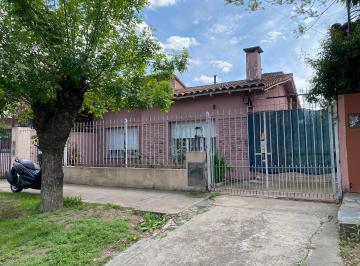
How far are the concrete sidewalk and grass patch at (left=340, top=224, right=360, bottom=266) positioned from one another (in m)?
3.11

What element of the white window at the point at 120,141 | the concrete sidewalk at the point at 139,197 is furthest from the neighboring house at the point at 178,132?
the concrete sidewalk at the point at 139,197

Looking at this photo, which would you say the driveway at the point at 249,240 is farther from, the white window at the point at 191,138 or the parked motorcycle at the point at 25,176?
the parked motorcycle at the point at 25,176

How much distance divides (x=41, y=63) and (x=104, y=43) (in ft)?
5.13

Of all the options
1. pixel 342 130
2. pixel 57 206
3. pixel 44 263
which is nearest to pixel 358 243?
pixel 342 130

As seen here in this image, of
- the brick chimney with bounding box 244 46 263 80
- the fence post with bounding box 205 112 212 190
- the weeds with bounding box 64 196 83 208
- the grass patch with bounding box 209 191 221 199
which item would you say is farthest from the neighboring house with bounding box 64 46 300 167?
the weeds with bounding box 64 196 83 208

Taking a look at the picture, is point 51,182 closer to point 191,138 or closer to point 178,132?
point 191,138

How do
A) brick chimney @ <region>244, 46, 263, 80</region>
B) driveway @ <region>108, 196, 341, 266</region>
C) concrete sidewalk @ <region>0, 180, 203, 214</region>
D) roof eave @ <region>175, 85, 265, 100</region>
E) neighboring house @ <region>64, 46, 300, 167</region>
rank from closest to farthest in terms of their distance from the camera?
driveway @ <region>108, 196, 341, 266</region> < concrete sidewalk @ <region>0, 180, 203, 214</region> < neighboring house @ <region>64, 46, 300, 167</region> < roof eave @ <region>175, 85, 265, 100</region> < brick chimney @ <region>244, 46, 263, 80</region>

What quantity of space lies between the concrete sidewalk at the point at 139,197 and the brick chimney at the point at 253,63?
269 inches

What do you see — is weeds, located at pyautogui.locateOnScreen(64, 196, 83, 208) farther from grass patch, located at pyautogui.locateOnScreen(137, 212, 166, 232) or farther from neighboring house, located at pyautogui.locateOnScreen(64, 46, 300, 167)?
neighboring house, located at pyautogui.locateOnScreen(64, 46, 300, 167)

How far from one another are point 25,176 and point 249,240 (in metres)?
6.79

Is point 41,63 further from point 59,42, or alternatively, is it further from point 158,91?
point 158,91

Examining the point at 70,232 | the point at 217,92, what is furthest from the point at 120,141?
the point at 70,232

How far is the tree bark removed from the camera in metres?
6.77

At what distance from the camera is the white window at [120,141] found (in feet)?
34.1
